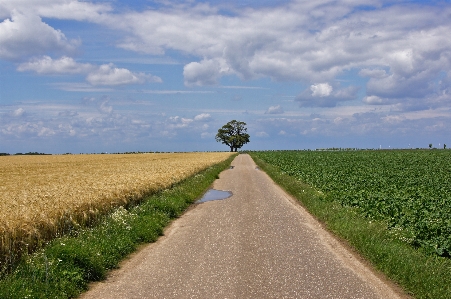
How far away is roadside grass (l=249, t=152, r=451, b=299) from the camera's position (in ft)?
26.7

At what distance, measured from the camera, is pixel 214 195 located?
82.0ft

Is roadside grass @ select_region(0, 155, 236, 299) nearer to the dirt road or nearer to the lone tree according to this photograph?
the dirt road

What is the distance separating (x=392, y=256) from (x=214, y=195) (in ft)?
52.0

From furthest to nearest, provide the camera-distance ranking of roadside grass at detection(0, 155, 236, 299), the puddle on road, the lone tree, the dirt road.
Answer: the lone tree → the puddle on road → the dirt road → roadside grass at detection(0, 155, 236, 299)

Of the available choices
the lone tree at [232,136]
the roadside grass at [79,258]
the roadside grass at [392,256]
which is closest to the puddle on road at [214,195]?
the roadside grass at [392,256]

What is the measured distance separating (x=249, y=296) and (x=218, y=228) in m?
6.66

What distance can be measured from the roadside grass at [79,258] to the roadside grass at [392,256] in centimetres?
594

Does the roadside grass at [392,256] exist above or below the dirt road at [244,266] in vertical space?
above

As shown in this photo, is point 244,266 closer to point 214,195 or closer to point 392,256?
A: point 392,256

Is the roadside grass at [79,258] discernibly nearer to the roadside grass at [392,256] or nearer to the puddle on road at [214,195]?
the roadside grass at [392,256]

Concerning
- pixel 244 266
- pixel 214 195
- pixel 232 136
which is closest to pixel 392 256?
pixel 244 266

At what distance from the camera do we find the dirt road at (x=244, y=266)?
26.5ft

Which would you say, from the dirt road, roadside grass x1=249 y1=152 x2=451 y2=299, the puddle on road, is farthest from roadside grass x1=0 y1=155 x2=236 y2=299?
the puddle on road

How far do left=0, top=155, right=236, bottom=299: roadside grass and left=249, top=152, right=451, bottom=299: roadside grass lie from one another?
5.94 meters
